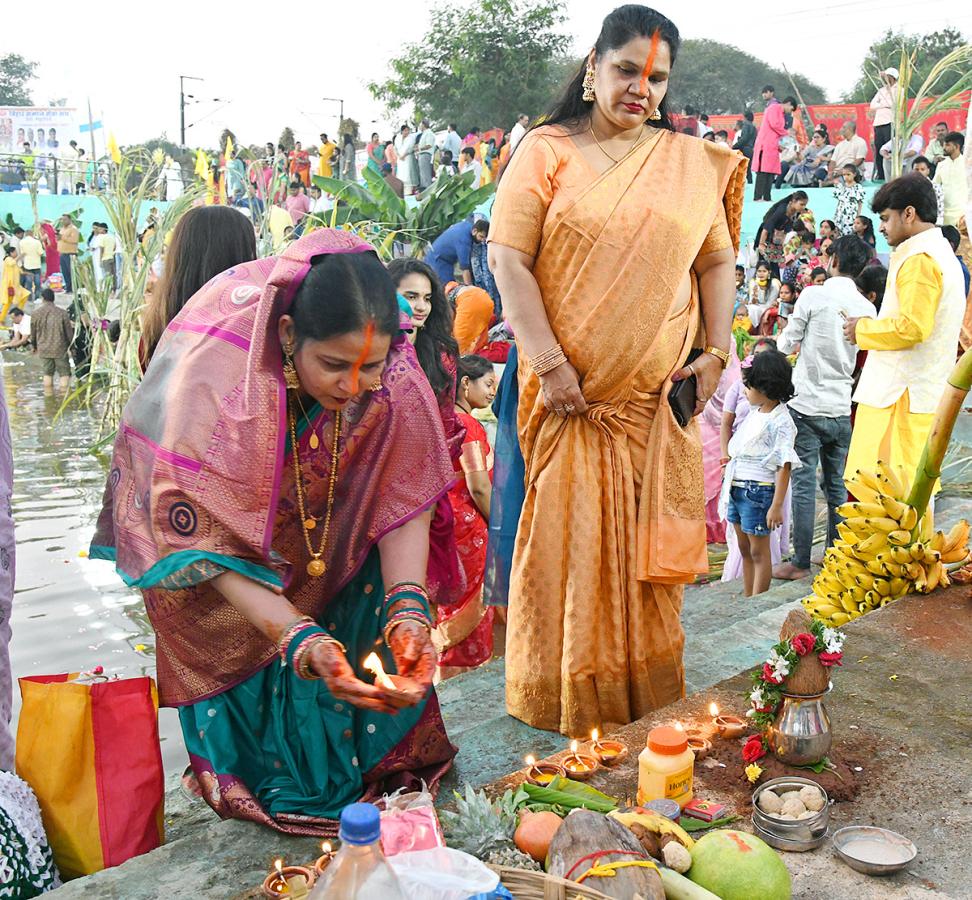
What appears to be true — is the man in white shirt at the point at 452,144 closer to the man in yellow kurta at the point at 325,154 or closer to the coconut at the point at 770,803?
the man in yellow kurta at the point at 325,154

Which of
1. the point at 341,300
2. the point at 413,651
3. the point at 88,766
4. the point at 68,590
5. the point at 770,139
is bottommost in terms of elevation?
the point at 68,590

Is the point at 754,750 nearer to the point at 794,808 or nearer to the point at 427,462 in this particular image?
the point at 794,808

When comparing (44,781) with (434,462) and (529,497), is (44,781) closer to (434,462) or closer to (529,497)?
(434,462)

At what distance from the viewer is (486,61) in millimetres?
31250

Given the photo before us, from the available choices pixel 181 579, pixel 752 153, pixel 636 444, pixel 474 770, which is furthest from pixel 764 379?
pixel 752 153

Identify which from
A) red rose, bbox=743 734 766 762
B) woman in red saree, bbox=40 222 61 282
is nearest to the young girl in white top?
red rose, bbox=743 734 766 762

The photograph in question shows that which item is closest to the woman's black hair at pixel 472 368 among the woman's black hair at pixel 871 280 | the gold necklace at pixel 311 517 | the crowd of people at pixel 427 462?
the crowd of people at pixel 427 462

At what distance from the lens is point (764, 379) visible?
494 centimetres

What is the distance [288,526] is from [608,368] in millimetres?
1055

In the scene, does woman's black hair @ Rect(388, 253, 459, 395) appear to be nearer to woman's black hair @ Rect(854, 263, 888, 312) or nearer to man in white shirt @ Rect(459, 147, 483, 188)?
woman's black hair @ Rect(854, 263, 888, 312)

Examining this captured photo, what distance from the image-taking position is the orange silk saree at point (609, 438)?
9.73ft

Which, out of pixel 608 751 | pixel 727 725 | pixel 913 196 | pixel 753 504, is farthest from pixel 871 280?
pixel 608 751

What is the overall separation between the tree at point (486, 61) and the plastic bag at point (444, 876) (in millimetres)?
30824

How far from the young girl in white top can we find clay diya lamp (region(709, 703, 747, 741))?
243 centimetres
